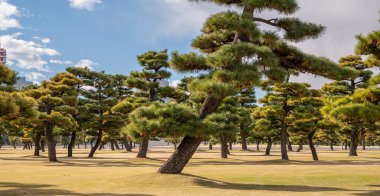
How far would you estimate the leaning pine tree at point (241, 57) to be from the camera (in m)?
13.4

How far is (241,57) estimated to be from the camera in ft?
46.0

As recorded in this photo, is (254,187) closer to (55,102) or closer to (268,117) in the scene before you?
(55,102)

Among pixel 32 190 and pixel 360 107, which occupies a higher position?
pixel 360 107

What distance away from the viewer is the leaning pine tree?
13.4 meters

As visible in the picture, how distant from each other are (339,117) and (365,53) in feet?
7.95

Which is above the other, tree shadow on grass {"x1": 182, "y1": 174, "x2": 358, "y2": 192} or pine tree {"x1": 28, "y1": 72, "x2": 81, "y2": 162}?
pine tree {"x1": 28, "y1": 72, "x2": 81, "y2": 162}

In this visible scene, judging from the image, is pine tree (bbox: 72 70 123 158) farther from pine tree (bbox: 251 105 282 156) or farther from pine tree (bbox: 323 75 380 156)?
pine tree (bbox: 323 75 380 156)

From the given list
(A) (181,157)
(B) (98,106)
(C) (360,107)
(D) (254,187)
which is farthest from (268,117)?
(C) (360,107)

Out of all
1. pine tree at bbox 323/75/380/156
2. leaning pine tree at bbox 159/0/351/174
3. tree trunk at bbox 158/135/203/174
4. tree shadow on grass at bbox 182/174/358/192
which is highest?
leaning pine tree at bbox 159/0/351/174

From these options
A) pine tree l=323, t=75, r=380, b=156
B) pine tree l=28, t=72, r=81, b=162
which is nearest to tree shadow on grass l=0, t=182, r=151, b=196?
pine tree l=323, t=75, r=380, b=156

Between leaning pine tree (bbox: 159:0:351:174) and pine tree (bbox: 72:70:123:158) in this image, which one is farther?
pine tree (bbox: 72:70:123:158)

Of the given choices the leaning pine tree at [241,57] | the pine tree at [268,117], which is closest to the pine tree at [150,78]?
the pine tree at [268,117]

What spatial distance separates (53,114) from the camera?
95.2 ft

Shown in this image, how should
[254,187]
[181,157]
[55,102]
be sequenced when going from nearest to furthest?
[254,187] < [181,157] < [55,102]
